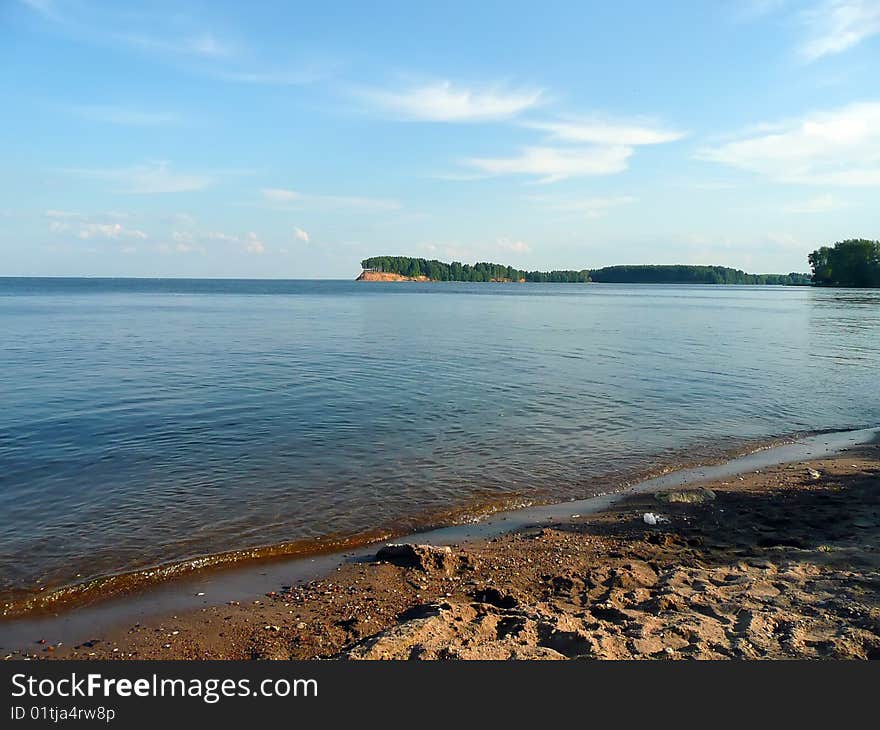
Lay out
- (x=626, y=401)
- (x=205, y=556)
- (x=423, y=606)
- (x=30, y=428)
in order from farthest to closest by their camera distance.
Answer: (x=626, y=401) < (x=30, y=428) < (x=205, y=556) < (x=423, y=606)

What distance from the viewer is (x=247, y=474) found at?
44.4ft

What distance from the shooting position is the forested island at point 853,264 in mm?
152500

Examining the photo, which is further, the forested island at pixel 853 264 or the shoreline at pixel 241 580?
the forested island at pixel 853 264

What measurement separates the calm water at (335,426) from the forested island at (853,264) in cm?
14053

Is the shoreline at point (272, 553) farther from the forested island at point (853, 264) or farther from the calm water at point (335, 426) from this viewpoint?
the forested island at point (853, 264)

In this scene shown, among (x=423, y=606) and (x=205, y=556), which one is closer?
(x=423, y=606)

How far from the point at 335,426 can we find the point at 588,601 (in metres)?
11.5

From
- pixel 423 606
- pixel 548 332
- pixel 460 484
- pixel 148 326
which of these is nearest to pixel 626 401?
pixel 460 484

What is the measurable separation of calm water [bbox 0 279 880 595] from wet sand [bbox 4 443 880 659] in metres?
2.30

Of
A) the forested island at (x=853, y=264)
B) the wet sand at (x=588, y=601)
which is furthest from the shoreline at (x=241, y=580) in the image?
the forested island at (x=853, y=264)

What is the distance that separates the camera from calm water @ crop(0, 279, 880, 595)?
11047mm

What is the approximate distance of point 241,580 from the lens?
8.81 metres

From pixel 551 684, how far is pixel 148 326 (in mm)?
54251

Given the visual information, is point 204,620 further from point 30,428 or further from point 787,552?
point 30,428
